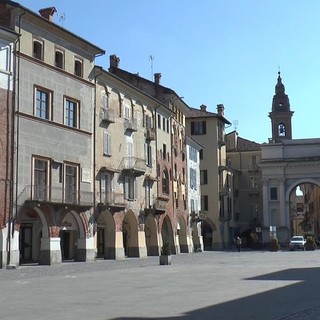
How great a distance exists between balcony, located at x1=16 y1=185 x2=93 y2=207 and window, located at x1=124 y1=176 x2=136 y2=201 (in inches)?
252

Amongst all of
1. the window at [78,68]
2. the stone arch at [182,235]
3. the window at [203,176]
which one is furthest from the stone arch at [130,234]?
the window at [203,176]

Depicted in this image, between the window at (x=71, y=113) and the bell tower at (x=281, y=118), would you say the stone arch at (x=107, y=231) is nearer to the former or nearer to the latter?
the window at (x=71, y=113)

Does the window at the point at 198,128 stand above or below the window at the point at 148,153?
above

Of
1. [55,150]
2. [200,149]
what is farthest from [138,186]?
[200,149]

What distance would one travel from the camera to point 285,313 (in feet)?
40.3

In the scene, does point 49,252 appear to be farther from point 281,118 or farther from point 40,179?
point 281,118

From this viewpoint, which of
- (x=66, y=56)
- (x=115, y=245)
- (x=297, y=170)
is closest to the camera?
(x=66, y=56)

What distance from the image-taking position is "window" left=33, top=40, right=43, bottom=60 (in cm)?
3750

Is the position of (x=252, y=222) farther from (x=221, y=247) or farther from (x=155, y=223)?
(x=155, y=223)

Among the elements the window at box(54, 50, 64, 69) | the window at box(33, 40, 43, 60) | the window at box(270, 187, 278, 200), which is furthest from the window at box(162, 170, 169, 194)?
the window at box(270, 187, 278, 200)

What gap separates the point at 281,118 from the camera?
3669 inches

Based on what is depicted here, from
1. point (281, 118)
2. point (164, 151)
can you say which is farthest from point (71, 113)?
point (281, 118)

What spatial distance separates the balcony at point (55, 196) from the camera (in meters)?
35.4

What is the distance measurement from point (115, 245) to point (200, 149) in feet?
115
